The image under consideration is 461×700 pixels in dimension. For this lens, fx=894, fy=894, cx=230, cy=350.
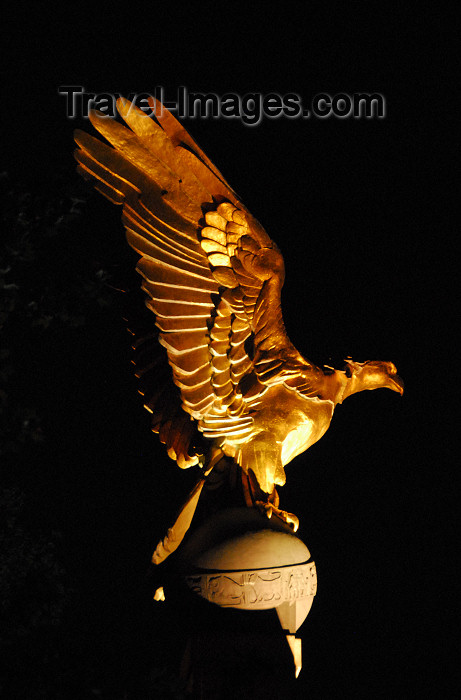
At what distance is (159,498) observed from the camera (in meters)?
5.39

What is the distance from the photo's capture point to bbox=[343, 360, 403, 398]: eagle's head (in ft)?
12.5

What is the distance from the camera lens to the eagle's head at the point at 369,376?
3824 mm

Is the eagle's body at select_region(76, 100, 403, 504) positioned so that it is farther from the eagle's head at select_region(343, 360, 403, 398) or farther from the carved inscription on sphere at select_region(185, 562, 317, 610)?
the carved inscription on sphere at select_region(185, 562, 317, 610)

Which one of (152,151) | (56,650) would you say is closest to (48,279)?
(152,151)

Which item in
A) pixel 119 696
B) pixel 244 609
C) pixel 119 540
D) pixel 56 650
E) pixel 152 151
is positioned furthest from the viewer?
pixel 119 540

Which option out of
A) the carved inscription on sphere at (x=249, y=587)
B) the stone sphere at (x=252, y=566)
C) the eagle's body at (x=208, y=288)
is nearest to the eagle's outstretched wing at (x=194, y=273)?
the eagle's body at (x=208, y=288)

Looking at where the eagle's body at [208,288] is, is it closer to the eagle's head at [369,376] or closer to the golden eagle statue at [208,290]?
the golden eagle statue at [208,290]

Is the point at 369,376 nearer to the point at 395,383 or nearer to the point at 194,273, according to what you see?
the point at 395,383

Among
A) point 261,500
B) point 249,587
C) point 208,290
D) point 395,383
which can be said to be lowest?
point 249,587

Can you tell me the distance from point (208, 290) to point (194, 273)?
0.09 meters

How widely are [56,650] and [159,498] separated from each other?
1112 millimetres

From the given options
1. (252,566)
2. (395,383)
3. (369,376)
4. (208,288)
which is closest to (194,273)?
(208,288)

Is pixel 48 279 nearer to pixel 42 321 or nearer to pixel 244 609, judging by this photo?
pixel 42 321

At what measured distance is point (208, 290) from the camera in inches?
141
